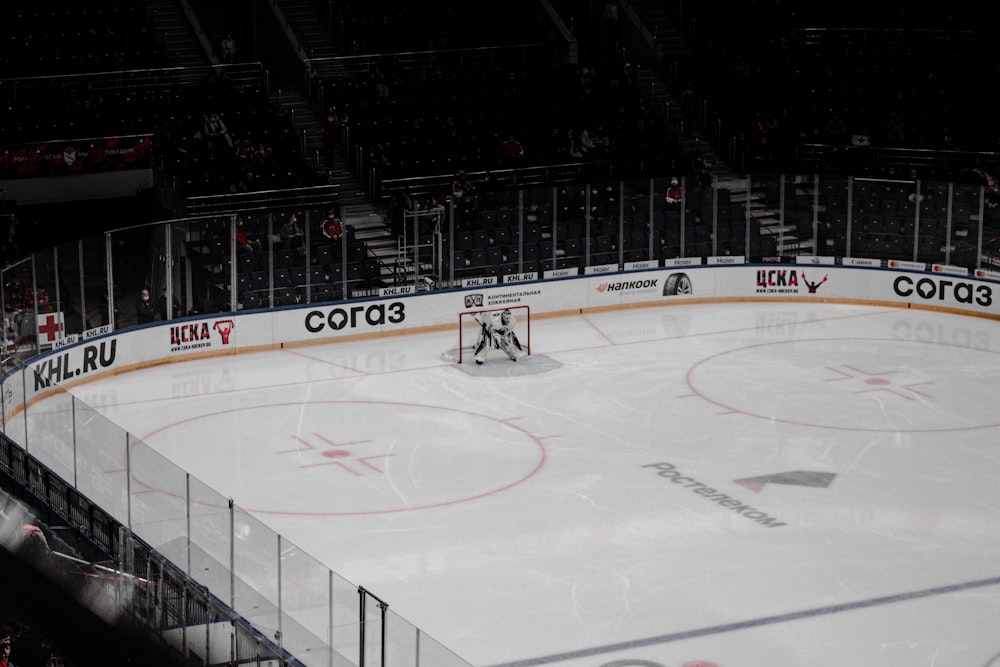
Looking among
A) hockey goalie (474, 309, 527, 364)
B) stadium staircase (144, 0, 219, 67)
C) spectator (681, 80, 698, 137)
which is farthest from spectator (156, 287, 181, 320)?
spectator (681, 80, 698, 137)

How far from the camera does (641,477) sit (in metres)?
18.8

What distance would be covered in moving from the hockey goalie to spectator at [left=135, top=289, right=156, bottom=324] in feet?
16.1

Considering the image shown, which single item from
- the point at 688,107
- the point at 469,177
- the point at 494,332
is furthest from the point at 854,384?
the point at 688,107

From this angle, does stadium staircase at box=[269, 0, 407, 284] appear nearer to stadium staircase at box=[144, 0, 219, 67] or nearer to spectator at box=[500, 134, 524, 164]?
stadium staircase at box=[144, 0, 219, 67]

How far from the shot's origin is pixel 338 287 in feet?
85.3

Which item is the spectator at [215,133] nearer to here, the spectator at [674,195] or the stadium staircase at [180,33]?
the stadium staircase at [180,33]

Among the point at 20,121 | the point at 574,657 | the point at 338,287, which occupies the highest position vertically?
the point at 20,121

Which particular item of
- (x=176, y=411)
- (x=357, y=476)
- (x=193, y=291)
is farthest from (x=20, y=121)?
(x=357, y=476)

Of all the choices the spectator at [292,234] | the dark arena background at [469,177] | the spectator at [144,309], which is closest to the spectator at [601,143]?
the dark arena background at [469,177]

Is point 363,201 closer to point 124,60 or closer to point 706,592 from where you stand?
point 124,60

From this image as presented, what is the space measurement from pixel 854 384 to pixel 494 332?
17.7 feet

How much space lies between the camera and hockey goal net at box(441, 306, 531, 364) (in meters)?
24.7

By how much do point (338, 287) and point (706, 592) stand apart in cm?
1212

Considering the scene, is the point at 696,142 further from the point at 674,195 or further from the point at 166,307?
the point at 166,307
